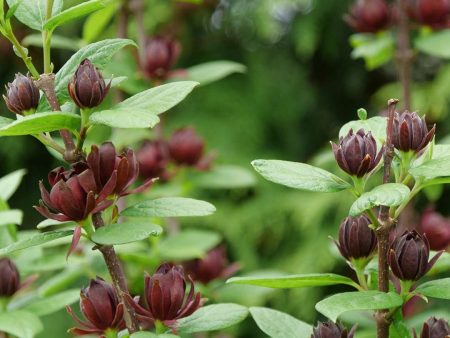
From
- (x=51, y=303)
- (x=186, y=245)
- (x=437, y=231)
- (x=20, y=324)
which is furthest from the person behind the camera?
(x=186, y=245)

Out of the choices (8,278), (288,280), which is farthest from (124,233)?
(8,278)

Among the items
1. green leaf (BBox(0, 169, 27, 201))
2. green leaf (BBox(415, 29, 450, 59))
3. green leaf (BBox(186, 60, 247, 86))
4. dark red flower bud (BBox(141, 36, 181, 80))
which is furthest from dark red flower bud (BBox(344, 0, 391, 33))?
green leaf (BBox(0, 169, 27, 201))

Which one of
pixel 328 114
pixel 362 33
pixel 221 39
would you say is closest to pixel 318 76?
pixel 328 114

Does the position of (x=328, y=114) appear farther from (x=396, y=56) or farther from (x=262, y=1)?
(x=396, y=56)

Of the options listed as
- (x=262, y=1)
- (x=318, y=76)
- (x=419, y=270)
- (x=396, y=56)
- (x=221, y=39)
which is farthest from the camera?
(x=318, y=76)

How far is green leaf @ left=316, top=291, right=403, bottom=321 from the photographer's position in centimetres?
70

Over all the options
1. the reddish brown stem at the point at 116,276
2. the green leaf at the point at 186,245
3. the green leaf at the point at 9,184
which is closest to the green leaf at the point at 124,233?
the reddish brown stem at the point at 116,276

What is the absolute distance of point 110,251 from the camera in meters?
0.76

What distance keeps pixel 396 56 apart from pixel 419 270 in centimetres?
98

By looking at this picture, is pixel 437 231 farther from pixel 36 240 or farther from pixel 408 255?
pixel 36 240

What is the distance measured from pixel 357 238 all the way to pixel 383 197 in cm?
11

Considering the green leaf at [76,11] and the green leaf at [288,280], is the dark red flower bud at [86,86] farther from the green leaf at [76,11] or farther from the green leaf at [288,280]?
the green leaf at [288,280]

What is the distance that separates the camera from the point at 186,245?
149 centimetres

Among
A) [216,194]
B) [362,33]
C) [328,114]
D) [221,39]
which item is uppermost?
[362,33]
